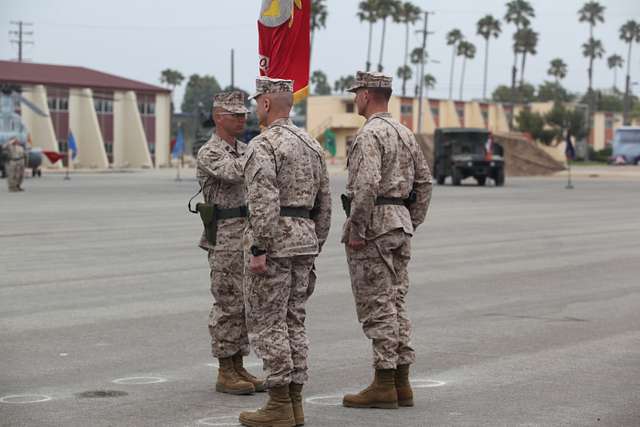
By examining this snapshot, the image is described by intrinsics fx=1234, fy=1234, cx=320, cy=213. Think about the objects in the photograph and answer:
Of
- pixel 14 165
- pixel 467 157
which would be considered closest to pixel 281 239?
pixel 14 165

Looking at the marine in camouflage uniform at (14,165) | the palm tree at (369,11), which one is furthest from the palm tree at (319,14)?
the marine in camouflage uniform at (14,165)

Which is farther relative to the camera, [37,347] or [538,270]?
[538,270]

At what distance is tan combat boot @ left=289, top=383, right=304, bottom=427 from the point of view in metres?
6.93

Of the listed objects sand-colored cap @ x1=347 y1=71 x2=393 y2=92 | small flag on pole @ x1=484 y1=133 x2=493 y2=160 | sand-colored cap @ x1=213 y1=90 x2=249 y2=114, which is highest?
sand-colored cap @ x1=347 y1=71 x2=393 y2=92

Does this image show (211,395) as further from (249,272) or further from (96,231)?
(96,231)

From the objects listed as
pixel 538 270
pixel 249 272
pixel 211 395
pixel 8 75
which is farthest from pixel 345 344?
pixel 8 75

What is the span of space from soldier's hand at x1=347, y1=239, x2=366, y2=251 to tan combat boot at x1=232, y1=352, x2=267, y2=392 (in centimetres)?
113

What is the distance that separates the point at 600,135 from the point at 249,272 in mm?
142915

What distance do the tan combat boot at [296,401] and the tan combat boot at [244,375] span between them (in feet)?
3.21

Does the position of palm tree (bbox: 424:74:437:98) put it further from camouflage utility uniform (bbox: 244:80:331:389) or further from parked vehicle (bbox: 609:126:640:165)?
camouflage utility uniform (bbox: 244:80:331:389)

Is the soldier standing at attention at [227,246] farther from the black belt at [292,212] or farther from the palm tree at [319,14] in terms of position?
the palm tree at [319,14]

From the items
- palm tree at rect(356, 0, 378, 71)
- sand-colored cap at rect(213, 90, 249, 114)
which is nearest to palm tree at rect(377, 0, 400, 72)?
palm tree at rect(356, 0, 378, 71)

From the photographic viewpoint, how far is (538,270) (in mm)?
15781

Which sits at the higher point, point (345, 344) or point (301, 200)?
point (301, 200)
